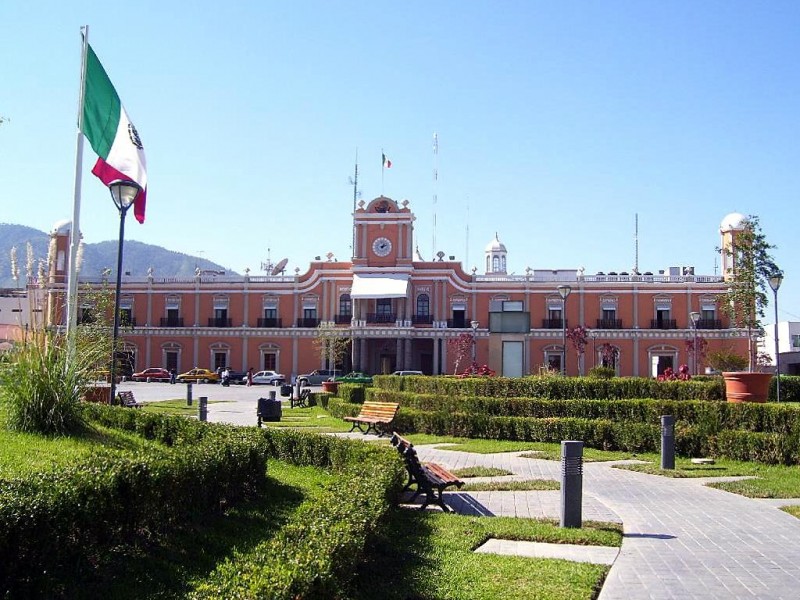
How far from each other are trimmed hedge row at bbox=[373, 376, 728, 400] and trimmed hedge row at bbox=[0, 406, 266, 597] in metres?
9.89

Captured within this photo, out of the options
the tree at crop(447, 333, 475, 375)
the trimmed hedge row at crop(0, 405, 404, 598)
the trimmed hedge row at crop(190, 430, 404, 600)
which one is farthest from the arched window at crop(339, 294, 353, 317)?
the trimmed hedge row at crop(190, 430, 404, 600)

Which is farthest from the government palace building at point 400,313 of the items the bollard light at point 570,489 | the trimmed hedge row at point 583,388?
the bollard light at point 570,489

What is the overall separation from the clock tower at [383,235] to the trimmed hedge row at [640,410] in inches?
1141

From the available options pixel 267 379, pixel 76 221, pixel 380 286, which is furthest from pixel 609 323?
pixel 76 221

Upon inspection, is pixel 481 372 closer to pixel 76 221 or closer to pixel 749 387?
pixel 749 387

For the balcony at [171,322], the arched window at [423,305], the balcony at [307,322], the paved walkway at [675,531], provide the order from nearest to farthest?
1. the paved walkway at [675,531]
2. the arched window at [423,305]
3. the balcony at [307,322]
4. the balcony at [171,322]

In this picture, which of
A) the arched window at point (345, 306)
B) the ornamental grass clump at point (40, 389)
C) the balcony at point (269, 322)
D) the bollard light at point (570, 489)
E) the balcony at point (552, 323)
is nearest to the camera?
the bollard light at point (570, 489)

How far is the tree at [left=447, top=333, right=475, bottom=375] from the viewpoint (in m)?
45.7

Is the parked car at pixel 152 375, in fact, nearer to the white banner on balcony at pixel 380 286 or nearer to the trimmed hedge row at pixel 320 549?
the white banner on balcony at pixel 380 286

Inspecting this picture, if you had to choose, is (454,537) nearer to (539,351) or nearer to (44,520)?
(44,520)

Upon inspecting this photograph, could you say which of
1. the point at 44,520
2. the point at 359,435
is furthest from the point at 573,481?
the point at 359,435

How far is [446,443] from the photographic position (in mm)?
16656

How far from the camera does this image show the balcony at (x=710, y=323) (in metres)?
47.3

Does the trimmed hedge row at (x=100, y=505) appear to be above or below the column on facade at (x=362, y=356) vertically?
below
